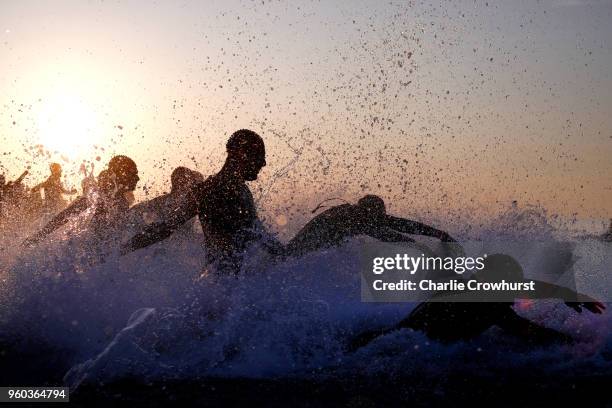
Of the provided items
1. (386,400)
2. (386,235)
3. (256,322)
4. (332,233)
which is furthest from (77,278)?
(386,400)

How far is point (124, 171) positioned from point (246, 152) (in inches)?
117

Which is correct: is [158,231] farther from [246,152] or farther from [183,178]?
[183,178]

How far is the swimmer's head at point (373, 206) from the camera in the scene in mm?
7426

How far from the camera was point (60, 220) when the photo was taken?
8383 millimetres

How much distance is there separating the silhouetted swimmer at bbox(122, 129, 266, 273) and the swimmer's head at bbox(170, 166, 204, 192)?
2194 millimetres

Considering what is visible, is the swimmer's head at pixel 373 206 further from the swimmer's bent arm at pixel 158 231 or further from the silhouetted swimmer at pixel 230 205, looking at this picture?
the swimmer's bent arm at pixel 158 231

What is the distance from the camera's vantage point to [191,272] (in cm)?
793

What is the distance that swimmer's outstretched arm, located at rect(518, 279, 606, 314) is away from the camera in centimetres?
589

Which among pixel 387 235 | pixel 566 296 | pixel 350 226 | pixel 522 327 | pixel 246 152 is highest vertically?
pixel 246 152

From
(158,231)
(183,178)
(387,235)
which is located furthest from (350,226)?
(183,178)

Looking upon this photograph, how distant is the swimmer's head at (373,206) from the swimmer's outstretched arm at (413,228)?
106 millimetres

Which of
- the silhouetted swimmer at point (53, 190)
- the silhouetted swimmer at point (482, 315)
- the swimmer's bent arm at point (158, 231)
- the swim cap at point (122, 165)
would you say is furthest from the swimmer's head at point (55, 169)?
the silhouetted swimmer at point (482, 315)

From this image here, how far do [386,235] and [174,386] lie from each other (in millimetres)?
2836

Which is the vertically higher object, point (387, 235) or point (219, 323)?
point (387, 235)
